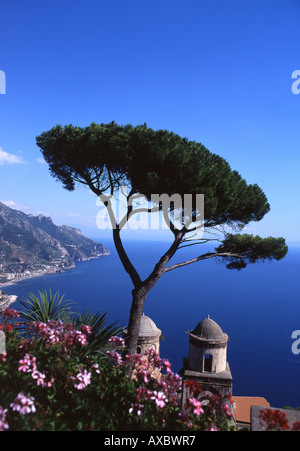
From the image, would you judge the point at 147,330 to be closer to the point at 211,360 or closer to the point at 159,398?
the point at 211,360

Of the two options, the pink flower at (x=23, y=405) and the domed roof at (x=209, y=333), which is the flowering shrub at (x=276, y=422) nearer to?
the pink flower at (x=23, y=405)

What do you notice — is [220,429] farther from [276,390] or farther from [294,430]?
[276,390]

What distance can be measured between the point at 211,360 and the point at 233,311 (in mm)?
77567

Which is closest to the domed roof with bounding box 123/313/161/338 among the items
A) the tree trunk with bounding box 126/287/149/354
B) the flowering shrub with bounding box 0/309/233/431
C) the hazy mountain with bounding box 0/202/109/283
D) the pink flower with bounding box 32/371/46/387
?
the tree trunk with bounding box 126/287/149/354

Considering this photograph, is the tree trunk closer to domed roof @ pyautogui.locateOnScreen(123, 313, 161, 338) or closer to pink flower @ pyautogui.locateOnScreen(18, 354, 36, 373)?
domed roof @ pyautogui.locateOnScreen(123, 313, 161, 338)

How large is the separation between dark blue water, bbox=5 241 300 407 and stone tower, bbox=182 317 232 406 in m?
41.3

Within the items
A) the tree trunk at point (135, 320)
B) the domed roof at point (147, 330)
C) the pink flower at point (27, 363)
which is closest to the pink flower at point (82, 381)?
the pink flower at point (27, 363)

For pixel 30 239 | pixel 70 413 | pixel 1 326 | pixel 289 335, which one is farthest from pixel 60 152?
pixel 30 239

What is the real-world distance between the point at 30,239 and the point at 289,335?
5881 inches

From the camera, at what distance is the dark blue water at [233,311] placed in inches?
2020

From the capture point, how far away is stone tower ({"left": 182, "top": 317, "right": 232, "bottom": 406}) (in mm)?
10695

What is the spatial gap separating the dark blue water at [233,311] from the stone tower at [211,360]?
41342 millimetres

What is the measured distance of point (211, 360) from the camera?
36.1 ft

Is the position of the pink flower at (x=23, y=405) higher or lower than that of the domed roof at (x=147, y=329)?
higher
